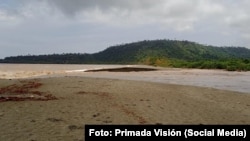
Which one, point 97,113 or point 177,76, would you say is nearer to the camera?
point 97,113

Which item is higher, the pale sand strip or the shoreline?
the pale sand strip

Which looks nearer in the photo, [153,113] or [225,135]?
[225,135]

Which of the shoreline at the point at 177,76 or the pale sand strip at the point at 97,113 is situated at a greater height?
the pale sand strip at the point at 97,113

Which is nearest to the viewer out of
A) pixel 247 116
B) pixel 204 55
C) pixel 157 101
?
pixel 247 116

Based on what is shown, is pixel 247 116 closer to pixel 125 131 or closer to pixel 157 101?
pixel 157 101

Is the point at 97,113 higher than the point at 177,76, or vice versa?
the point at 97,113

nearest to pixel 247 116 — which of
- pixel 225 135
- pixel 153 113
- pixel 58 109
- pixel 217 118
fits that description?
pixel 217 118

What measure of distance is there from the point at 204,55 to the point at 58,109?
170538 mm

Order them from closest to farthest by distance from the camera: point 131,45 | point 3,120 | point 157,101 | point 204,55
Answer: point 3,120 < point 157,101 < point 204,55 < point 131,45

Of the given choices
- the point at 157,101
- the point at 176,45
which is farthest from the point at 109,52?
the point at 157,101

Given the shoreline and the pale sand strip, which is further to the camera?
the shoreline

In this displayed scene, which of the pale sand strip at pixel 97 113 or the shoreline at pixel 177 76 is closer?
the pale sand strip at pixel 97 113

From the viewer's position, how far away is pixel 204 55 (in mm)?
178250

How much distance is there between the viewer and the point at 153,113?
42.7 feet
